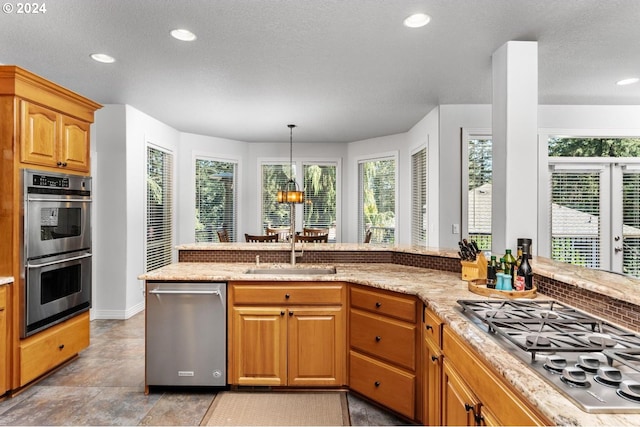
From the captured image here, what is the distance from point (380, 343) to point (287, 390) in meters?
0.79

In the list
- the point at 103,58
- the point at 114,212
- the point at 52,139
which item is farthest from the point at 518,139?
the point at 114,212

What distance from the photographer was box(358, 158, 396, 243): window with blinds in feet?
20.4

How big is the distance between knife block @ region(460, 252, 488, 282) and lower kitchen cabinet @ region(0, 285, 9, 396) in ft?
10.1

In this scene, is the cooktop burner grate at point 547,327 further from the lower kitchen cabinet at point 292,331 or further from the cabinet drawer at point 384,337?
the lower kitchen cabinet at point 292,331

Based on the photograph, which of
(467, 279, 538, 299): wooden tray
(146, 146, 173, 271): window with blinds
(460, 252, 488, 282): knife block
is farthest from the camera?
(146, 146, 173, 271): window with blinds

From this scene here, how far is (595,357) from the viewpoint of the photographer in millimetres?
1067

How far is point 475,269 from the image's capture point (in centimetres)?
238

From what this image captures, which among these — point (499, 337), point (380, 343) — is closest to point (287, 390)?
point (380, 343)

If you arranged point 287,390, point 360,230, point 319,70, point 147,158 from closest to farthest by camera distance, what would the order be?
point 287,390
point 319,70
point 147,158
point 360,230

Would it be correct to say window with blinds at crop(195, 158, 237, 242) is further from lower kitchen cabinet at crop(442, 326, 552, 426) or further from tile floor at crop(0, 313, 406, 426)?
lower kitchen cabinet at crop(442, 326, 552, 426)

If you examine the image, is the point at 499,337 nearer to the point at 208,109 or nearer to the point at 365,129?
the point at 208,109

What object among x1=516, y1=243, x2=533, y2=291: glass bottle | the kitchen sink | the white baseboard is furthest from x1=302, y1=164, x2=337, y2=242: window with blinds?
x1=516, y1=243, x2=533, y2=291: glass bottle

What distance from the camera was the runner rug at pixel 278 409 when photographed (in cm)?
221

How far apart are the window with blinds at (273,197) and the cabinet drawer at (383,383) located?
4475 mm
